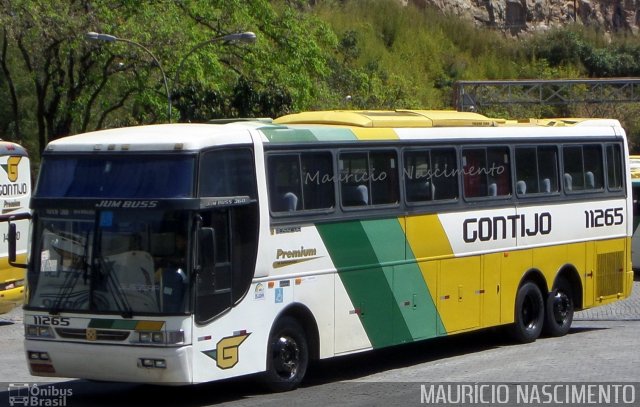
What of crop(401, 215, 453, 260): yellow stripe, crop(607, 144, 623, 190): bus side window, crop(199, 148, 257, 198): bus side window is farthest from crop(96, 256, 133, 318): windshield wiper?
crop(607, 144, 623, 190): bus side window

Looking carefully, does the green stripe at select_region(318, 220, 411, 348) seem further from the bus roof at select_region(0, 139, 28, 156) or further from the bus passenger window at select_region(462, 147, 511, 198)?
the bus roof at select_region(0, 139, 28, 156)

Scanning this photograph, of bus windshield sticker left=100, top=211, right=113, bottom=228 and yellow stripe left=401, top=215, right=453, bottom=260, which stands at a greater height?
bus windshield sticker left=100, top=211, right=113, bottom=228

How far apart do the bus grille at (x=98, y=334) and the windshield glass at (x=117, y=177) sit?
1.35 metres

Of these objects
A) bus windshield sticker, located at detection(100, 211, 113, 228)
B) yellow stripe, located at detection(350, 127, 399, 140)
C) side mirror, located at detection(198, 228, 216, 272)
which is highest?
yellow stripe, located at detection(350, 127, 399, 140)

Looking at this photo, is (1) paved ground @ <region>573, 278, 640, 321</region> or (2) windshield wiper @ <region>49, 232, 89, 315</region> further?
(1) paved ground @ <region>573, 278, 640, 321</region>

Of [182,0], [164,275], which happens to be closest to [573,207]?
[164,275]

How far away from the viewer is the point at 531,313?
648 inches

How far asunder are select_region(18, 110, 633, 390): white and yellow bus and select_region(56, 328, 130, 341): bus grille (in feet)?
0.05

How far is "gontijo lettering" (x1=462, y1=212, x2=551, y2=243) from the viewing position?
14.9 metres

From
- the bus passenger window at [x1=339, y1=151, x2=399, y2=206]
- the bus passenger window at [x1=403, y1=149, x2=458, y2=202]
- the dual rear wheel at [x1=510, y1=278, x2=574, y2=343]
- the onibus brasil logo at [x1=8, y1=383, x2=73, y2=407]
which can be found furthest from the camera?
the dual rear wheel at [x1=510, y1=278, x2=574, y2=343]

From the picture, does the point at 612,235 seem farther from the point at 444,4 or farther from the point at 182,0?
the point at 444,4

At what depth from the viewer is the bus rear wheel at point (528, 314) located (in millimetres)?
15961

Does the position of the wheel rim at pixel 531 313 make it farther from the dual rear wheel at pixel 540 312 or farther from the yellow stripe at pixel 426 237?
the yellow stripe at pixel 426 237

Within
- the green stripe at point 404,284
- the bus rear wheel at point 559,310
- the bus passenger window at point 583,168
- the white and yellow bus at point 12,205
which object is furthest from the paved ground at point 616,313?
the white and yellow bus at point 12,205
